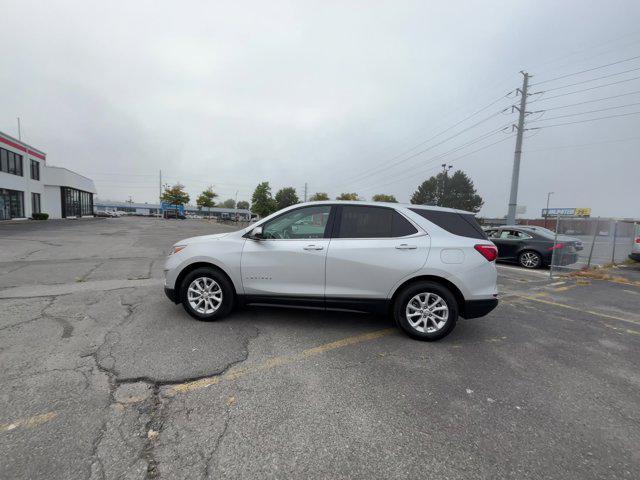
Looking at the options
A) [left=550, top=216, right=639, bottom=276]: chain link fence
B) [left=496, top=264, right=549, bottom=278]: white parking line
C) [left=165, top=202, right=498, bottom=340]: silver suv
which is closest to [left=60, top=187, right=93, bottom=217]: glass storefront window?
[left=165, top=202, right=498, bottom=340]: silver suv

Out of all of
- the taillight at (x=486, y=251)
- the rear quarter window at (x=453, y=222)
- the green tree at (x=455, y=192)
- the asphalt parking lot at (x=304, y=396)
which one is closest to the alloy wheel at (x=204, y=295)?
the asphalt parking lot at (x=304, y=396)

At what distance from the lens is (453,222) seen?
13.8 ft

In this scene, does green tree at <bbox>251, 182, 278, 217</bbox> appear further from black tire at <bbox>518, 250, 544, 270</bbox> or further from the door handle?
the door handle

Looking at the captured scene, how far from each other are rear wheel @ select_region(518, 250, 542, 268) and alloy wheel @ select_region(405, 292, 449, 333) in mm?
9071

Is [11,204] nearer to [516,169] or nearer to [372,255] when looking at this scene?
[372,255]

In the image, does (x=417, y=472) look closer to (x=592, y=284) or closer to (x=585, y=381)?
(x=585, y=381)

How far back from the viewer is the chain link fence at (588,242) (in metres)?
9.75

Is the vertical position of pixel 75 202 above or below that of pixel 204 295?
above

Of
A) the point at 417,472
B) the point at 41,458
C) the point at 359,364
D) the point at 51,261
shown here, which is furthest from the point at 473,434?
the point at 51,261

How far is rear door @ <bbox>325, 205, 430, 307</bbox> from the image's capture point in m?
3.99

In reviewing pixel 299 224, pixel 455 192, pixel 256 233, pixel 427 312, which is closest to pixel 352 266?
pixel 299 224

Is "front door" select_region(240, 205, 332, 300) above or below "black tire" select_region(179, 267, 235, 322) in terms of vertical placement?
above

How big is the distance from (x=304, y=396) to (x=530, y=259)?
11152 millimetres

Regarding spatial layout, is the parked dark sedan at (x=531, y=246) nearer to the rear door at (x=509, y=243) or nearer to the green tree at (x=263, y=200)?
the rear door at (x=509, y=243)
